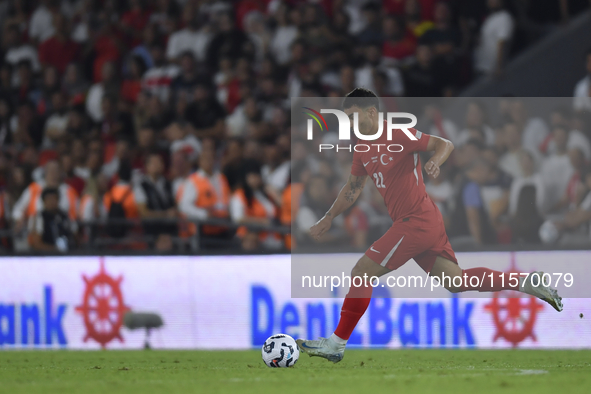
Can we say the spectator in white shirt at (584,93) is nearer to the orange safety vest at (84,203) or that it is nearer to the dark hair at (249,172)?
the dark hair at (249,172)

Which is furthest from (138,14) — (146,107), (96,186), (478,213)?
(478,213)

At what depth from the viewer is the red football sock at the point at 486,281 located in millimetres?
7320

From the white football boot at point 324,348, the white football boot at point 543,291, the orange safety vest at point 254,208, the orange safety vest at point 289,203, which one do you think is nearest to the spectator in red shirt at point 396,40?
the orange safety vest at point 289,203

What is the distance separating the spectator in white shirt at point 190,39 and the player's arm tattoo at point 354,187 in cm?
647

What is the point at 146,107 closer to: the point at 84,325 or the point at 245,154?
the point at 245,154

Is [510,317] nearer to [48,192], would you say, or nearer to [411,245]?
[411,245]

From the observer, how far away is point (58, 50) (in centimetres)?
1501

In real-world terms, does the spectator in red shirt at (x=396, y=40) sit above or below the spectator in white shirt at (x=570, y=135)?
above

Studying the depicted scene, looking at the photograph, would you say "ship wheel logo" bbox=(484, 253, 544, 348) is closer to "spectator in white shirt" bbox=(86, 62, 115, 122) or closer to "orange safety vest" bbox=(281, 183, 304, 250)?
"orange safety vest" bbox=(281, 183, 304, 250)

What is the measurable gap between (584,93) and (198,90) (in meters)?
5.36

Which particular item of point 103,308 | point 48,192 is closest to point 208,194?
point 103,308

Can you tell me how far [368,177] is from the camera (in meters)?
7.93

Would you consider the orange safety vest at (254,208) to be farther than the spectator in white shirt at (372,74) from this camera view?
No

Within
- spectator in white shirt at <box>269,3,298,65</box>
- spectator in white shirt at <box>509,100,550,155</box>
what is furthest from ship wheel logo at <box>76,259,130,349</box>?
spectator in white shirt at <box>509,100,550,155</box>
